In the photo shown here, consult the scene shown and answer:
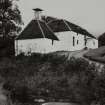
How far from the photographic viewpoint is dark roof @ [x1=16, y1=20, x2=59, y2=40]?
148 ft

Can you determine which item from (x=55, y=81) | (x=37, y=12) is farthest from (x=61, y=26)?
(x=55, y=81)

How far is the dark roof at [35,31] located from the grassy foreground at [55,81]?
14.6 m

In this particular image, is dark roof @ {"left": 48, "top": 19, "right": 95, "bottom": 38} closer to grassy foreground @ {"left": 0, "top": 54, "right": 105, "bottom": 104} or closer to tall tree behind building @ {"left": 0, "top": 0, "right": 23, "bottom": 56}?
tall tree behind building @ {"left": 0, "top": 0, "right": 23, "bottom": 56}

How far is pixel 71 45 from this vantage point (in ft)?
177

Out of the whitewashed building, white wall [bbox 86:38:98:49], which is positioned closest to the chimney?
the whitewashed building

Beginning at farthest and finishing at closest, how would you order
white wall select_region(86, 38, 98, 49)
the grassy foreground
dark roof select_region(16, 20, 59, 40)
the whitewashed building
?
white wall select_region(86, 38, 98, 49) < dark roof select_region(16, 20, 59, 40) < the whitewashed building < the grassy foreground

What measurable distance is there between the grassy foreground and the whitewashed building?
13265mm

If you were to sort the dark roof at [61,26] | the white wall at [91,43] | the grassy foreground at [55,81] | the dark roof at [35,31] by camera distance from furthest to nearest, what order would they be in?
the white wall at [91,43], the dark roof at [61,26], the dark roof at [35,31], the grassy foreground at [55,81]

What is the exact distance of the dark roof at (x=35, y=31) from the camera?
45094 millimetres

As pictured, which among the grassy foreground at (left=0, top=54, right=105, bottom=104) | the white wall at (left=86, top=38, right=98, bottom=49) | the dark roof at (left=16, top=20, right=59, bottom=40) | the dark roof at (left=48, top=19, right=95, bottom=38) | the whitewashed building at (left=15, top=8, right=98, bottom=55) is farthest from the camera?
the white wall at (left=86, top=38, right=98, bottom=49)

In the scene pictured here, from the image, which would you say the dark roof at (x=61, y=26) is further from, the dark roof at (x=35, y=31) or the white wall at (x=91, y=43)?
the dark roof at (x=35, y=31)

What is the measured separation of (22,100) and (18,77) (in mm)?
6015

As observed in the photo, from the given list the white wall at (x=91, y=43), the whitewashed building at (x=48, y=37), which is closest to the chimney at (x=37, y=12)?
the whitewashed building at (x=48, y=37)

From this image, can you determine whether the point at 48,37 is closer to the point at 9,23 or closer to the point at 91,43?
the point at 9,23
